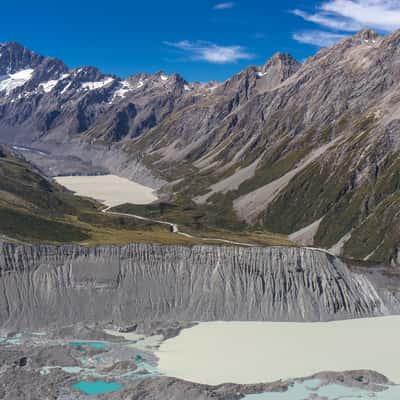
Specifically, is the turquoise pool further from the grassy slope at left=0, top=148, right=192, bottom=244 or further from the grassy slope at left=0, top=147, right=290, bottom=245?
the grassy slope at left=0, top=148, right=192, bottom=244

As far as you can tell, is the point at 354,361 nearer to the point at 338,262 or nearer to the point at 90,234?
the point at 338,262

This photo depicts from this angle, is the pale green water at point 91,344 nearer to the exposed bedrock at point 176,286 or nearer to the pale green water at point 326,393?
the exposed bedrock at point 176,286

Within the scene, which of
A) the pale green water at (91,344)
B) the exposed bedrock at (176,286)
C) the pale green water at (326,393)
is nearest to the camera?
the pale green water at (326,393)

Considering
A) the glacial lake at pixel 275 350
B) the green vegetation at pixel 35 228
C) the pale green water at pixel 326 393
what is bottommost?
the pale green water at pixel 326 393

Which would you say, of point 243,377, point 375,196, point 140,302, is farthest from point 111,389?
point 375,196

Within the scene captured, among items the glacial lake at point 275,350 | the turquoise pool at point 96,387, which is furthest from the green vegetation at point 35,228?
the turquoise pool at point 96,387

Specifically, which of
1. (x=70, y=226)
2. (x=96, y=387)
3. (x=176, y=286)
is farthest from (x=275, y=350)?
(x=70, y=226)
